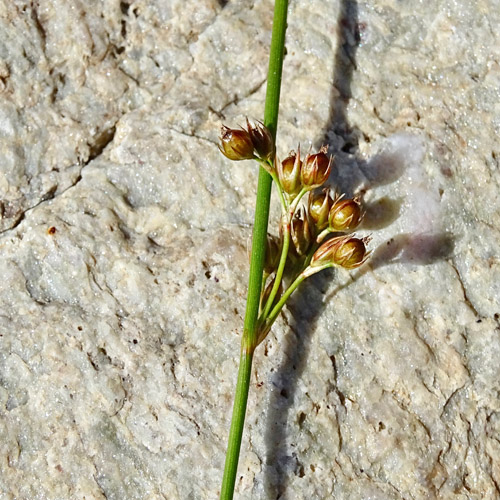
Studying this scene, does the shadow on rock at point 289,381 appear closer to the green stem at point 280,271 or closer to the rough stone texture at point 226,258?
the rough stone texture at point 226,258

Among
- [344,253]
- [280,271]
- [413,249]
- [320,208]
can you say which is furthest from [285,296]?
[413,249]

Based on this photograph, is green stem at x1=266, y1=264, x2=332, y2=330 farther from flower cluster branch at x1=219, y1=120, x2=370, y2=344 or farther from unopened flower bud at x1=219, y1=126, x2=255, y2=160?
unopened flower bud at x1=219, y1=126, x2=255, y2=160

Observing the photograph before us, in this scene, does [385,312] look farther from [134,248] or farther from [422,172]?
[134,248]

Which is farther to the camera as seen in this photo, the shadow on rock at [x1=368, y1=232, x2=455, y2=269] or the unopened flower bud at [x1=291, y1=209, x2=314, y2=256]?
the shadow on rock at [x1=368, y1=232, x2=455, y2=269]

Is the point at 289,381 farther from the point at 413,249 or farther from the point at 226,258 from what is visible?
the point at 413,249

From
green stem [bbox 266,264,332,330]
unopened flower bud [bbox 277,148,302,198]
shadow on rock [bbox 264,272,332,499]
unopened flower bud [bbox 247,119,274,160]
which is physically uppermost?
unopened flower bud [bbox 247,119,274,160]

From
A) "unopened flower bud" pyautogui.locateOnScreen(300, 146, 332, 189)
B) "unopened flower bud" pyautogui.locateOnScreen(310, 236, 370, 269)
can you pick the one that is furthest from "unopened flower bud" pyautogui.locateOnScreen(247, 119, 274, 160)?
"unopened flower bud" pyautogui.locateOnScreen(310, 236, 370, 269)
